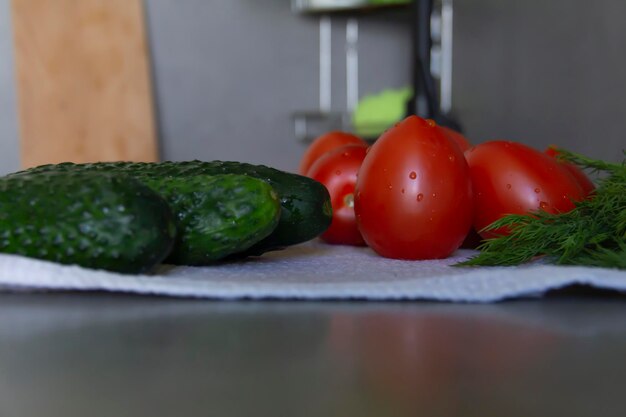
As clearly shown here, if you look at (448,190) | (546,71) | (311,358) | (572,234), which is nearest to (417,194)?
(448,190)

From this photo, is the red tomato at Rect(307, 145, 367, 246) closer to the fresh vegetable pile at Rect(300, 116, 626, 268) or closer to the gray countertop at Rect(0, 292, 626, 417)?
the fresh vegetable pile at Rect(300, 116, 626, 268)

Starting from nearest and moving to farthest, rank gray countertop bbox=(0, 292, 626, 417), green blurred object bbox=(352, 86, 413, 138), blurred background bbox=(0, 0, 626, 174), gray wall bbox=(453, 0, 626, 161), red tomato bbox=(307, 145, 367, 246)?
gray countertop bbox=(0, 292, 626, 417) < red tomato bbox=(307, 145, 367, 246) < gray wall bbox=(453, 0, 626, 161) < green blurred object bbox=(352, 86, 413, 138) < blurred background bbox=(0, 0, 626, 174)

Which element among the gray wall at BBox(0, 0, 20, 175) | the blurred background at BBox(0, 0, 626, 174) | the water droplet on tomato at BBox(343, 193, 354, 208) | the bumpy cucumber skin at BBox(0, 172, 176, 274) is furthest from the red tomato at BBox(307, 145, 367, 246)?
the gray wall at BBox(0, 0, 20, 175)

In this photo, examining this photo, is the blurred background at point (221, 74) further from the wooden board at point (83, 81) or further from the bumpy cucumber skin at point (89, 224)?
the bumpy cucumber skin at point (89, 224)

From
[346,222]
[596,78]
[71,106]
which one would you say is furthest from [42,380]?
[71,106]

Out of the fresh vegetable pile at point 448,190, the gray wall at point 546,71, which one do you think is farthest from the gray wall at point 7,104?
the fresh vegetable pile at point 448,190
